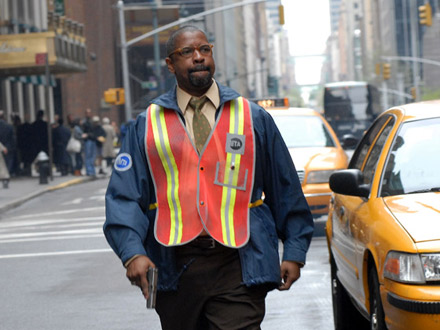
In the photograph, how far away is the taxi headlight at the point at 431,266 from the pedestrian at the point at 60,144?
92.7 feet

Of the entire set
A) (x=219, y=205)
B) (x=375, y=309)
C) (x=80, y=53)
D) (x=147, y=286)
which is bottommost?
(x=375, y=309)

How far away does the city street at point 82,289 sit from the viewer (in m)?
8.77

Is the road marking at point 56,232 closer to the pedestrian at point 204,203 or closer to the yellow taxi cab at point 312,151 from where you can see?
the yellow taxi cab at point 312,151

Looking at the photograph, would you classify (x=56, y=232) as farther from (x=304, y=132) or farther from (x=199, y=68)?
(x=199, y=68)

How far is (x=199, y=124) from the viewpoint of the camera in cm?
471

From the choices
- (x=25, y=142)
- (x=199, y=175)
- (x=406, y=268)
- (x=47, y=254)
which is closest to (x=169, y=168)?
(x=199, y=175)

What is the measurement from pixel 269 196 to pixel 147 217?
1.69ft

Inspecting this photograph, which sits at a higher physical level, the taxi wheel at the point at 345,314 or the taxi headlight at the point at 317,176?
the taxi headlight at the point at 317,176

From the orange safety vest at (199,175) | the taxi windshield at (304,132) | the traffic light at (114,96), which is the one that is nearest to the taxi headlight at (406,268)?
the orange safety vest at (199,175)

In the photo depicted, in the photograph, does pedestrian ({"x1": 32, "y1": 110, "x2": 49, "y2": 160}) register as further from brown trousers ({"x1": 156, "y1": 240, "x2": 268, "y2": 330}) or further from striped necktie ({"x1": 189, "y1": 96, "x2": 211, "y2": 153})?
brown trousers ({"x1": 156, "y1": 240, "x2": 268, "y2": 330})

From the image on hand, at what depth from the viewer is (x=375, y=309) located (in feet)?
20.1

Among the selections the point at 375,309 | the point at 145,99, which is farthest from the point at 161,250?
the point at 145,99

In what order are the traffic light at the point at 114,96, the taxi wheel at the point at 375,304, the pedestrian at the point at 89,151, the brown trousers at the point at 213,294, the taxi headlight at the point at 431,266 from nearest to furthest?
the brown trousers at the point at 213,294
the taxi headlight at the point at 431,266
the taxi wheel at the point at 375,304
the pedestrian at the point at 89,151
the traffic light at the point at 114,96

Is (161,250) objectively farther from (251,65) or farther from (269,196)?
(251,65)
